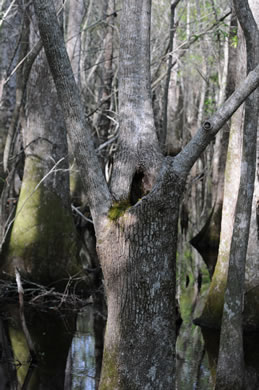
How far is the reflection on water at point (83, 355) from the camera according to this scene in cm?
631

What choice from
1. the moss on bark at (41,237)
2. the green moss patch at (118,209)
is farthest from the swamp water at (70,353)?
the green moss patch at (118,209)

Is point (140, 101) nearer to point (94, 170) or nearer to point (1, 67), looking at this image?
point (94, 170)

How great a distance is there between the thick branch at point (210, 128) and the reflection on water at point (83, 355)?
2.67 meters

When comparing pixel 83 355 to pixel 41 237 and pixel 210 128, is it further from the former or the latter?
pixel 210 128

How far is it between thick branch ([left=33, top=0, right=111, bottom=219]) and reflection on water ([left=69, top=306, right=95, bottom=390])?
7.10ft

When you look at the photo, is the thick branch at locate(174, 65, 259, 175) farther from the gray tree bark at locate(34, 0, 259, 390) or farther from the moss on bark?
the moss on bark

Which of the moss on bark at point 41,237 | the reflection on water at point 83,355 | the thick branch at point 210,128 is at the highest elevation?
the moss on bark at point 41,237

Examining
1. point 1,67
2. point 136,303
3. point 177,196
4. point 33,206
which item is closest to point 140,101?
point 177,196

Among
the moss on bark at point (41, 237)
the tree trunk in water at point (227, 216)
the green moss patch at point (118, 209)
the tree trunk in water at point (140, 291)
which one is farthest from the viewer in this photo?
the moss on bark at point (41, 237)

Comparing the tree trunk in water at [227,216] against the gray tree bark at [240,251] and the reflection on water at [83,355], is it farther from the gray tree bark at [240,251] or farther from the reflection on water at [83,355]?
the reflection on water at [83,355]

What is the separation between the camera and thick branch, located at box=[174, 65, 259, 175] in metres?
5.09

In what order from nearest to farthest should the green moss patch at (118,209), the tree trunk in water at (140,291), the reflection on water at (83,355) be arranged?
1. the tree trunk in water at (140,291)
2. the green moss patch at (118,209)
3. the reflection on water at (83,355)

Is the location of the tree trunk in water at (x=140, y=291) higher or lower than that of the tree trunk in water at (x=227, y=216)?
lower

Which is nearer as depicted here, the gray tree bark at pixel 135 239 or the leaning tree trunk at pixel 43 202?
the gray tree bark at pixel 135 239
